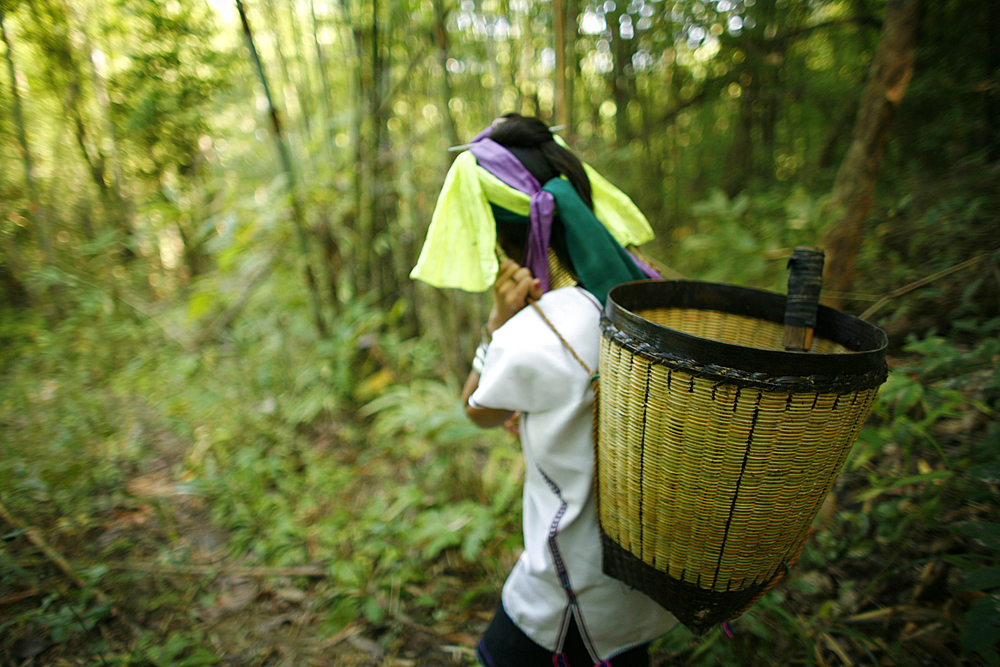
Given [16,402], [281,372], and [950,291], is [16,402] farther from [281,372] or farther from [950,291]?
[950,291]

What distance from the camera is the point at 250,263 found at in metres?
2.93

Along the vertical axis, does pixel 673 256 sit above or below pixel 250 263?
below

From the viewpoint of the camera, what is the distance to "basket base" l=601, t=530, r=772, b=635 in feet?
2.54

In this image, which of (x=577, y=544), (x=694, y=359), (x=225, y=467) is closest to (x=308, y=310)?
(x=225, y=467)

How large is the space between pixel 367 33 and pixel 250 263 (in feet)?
5.25

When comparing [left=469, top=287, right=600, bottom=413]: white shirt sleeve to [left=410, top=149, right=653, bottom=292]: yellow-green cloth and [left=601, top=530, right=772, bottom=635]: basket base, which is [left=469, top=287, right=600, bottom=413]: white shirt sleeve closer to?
[left=410, top=149, right=653, bottom=292]: yellow-green cloth

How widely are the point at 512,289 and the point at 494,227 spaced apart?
148mm

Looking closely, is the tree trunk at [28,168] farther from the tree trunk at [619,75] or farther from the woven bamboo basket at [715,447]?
the tree trunk at [619,75]

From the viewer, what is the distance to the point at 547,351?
91 centimetres

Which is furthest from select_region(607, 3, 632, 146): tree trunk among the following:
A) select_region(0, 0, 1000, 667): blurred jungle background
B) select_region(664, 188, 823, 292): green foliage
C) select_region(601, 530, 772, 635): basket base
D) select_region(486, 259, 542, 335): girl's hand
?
select_region(601, 530, 772, 635): basket base

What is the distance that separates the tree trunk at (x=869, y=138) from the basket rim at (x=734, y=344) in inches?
45.2

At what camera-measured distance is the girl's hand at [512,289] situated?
3.34 ft

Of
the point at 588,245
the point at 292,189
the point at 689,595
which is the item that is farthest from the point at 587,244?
the point at 292,189

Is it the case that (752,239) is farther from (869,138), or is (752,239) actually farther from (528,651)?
(528,651)
